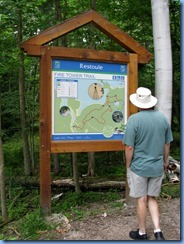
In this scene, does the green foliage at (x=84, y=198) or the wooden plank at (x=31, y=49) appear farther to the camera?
the green foliage at (x=84, y=198)

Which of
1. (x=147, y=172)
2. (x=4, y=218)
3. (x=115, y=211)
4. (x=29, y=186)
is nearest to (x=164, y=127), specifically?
(x=147, y=172)

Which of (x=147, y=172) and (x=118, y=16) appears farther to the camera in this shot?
(x=118, y=16)

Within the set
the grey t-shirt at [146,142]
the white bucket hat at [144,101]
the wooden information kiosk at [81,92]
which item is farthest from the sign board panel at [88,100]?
the grey t-shirt at [146,142]

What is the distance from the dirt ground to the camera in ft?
13.1

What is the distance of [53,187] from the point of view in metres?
7.87

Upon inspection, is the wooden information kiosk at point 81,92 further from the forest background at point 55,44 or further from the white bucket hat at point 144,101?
the forest background at point 55,44

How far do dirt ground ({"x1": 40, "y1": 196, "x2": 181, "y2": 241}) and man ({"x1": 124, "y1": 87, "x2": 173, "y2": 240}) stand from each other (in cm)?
42

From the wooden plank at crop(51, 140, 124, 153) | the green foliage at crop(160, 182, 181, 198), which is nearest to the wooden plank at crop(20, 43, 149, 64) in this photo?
the wooden plank at crop(51, 140, 124, 153)

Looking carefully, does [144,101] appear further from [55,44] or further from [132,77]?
[55,44]

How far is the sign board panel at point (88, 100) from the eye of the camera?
4.77 meters

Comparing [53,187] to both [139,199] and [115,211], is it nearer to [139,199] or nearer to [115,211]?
[115,211]

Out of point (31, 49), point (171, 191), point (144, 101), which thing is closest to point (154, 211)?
point (144, 101)

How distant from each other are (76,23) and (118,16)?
493 centimetres

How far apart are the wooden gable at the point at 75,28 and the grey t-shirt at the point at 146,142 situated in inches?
70.7
